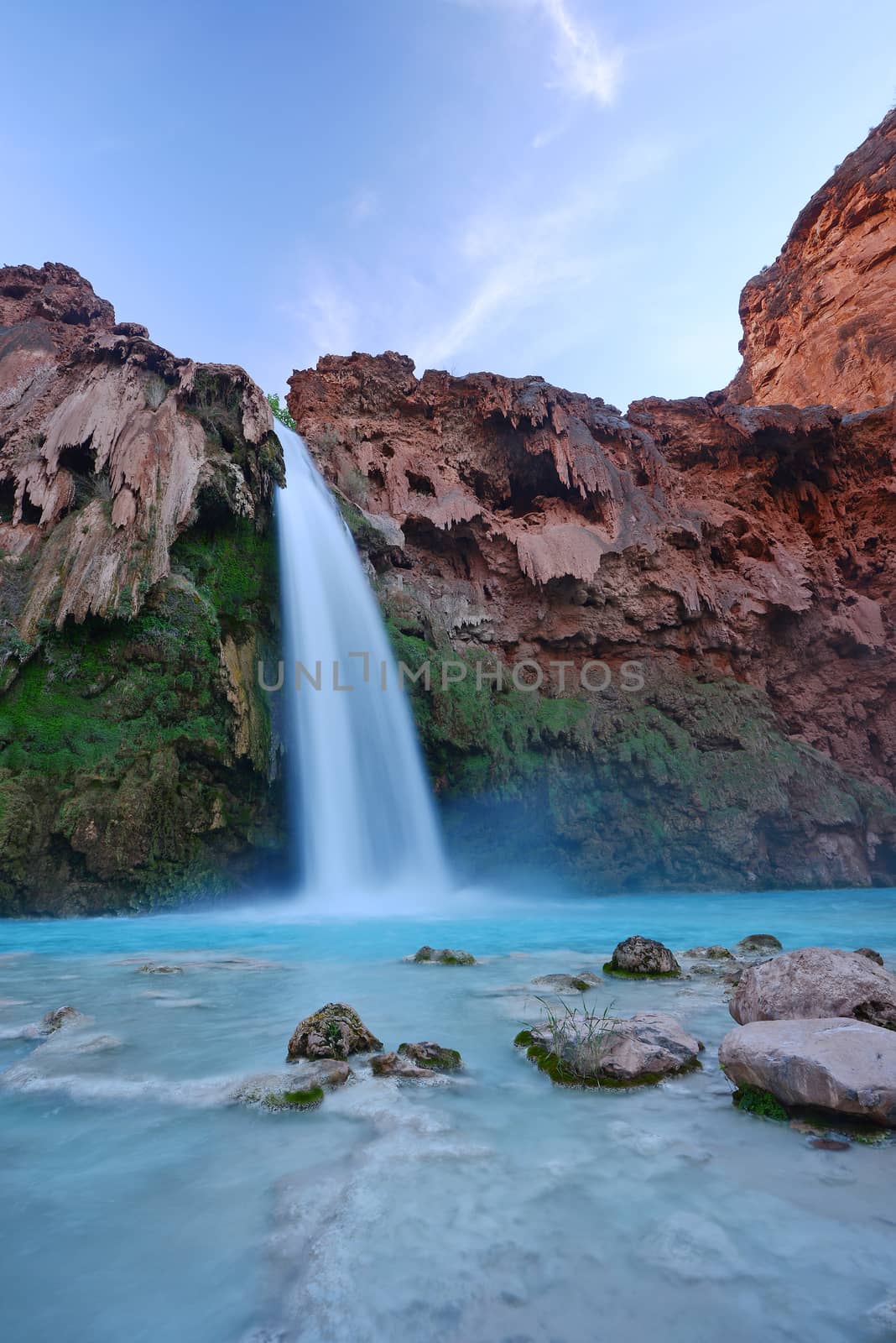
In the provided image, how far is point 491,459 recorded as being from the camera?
19281mm

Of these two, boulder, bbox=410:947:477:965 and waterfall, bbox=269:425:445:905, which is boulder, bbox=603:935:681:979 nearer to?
boulder, bbox=410:947:477:965

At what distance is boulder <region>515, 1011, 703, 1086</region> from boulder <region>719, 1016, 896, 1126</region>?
0.31m

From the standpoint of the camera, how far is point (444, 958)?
590 centimetres

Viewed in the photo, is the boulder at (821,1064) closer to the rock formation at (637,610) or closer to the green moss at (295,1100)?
the green moss at (295,1100)

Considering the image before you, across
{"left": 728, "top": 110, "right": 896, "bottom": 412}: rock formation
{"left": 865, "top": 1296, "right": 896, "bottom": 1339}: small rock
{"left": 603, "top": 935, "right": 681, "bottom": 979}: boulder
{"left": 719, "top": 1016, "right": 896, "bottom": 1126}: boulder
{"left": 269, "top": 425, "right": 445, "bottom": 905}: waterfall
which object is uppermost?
{"left": 728, "top": 110, "right": 896, "bottom": 412}: rock formation

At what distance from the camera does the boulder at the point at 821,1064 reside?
2.16 meters

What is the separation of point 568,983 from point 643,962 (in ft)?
2.87

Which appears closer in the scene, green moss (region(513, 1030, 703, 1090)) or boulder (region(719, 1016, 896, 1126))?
boulder (region(719, 1016, 896, 1126))

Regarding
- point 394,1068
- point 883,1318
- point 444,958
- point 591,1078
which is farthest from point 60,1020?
point 883,1318

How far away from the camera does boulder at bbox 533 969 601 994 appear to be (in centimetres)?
454

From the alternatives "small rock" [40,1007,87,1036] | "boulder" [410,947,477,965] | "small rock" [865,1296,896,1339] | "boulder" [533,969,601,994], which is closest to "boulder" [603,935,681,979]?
"boulder" [533,969,601,994]

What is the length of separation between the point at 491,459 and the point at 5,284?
43.8 ft

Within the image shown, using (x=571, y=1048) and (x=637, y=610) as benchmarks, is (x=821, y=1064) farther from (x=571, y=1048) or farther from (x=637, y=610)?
(x=637, y=610)

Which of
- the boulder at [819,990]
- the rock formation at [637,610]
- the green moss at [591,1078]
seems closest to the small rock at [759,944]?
the boulder at [819,990]
